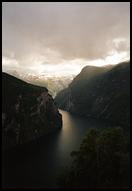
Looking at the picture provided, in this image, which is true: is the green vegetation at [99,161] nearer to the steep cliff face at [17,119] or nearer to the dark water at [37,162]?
the dark water at [37,162]

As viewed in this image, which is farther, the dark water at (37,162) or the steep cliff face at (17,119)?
the steep cliff face at (17,119)

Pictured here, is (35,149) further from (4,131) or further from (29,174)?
(29,174)

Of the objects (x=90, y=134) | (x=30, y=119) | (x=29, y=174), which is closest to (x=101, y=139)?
(x=90, y=134)

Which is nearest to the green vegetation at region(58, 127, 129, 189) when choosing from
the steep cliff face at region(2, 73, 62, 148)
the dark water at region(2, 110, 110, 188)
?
the dark water at region(2, 110, 110, 188)

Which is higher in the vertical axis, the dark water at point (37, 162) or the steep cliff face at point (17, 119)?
the steep cliff face at point (17, 119)

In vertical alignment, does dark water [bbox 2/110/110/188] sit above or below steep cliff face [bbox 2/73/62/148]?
below

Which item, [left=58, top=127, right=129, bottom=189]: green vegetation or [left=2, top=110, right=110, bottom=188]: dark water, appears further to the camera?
[left=2, top=110, right=110, bottom=188]: dark water

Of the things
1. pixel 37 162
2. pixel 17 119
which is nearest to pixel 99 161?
pixel 37 162

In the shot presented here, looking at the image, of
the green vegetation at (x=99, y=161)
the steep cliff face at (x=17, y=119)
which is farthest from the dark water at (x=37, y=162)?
the steep cliff face at (x=17, y=119)

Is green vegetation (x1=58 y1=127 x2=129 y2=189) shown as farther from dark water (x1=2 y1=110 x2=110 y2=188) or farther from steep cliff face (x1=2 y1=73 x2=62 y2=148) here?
steep cliff face (x1=2 y1=73 x2=62 y2=148)
